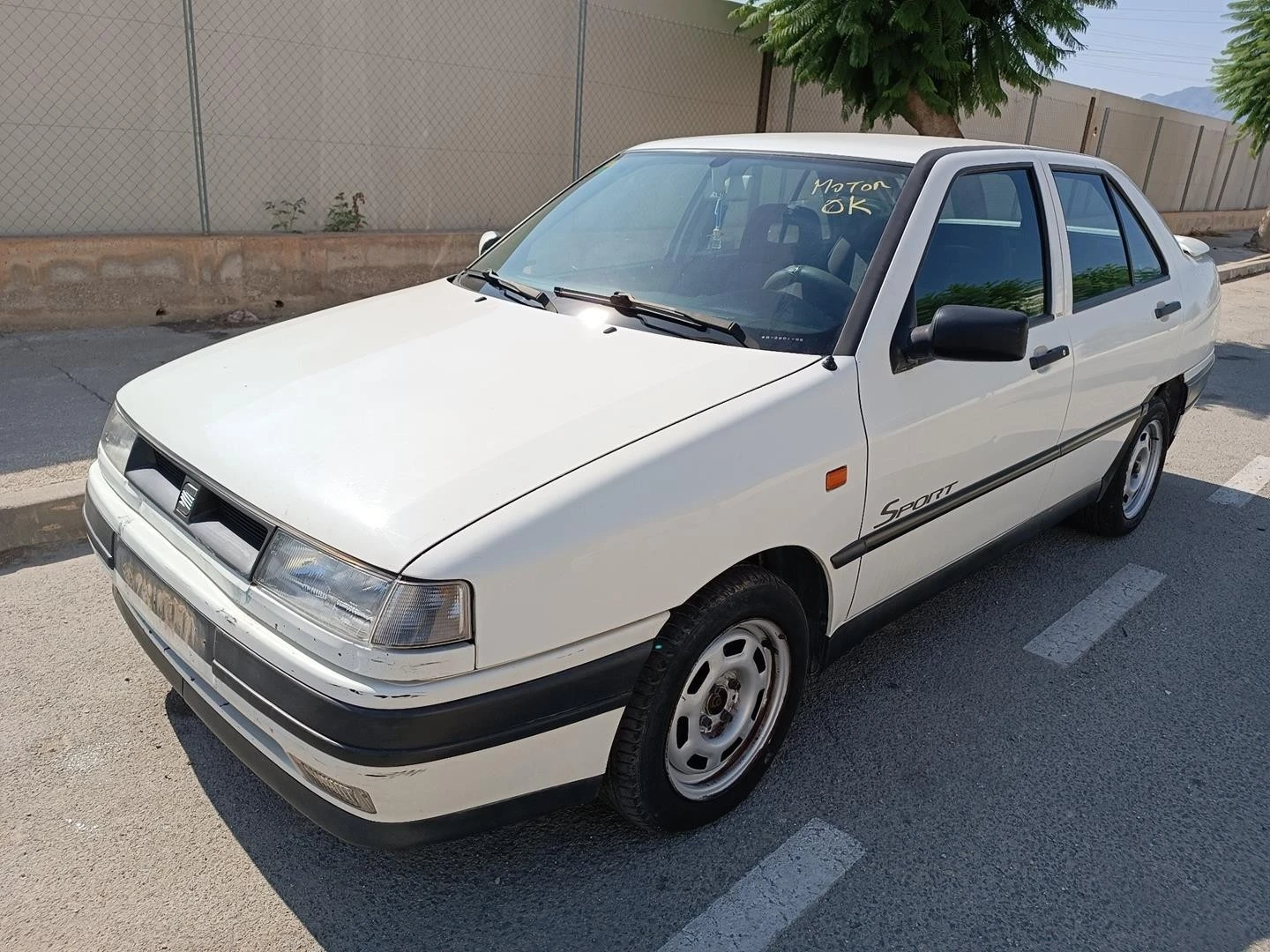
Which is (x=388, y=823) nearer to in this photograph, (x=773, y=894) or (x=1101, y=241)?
(x=773, y=894)

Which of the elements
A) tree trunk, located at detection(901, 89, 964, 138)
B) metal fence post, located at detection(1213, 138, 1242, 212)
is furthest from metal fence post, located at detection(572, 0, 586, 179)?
metal fence post, located at detection(1213, 138, 1242, 212)

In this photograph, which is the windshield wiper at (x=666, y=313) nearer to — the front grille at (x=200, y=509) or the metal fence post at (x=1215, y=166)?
the front grille at (x=200, y=509)

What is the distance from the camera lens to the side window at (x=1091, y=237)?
3857 mm

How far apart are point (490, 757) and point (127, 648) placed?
1.97 meters

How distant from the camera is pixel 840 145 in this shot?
348 centimetres

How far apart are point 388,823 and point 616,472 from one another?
34.9 inches

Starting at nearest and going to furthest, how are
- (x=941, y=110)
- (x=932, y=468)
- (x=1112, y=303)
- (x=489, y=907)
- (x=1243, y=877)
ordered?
(x=489, y=907) → (x=1243, y=877) → (x=932, y=468) → (x=1112, y=303) → (x=941, y=110)

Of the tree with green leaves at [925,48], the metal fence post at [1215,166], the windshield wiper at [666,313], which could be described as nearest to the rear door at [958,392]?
the windshield wiper at [666,313]

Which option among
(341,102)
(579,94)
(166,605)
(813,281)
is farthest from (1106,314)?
(579,94)

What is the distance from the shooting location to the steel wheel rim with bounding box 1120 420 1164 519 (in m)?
4.74

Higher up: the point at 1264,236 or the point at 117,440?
the point at 117,440

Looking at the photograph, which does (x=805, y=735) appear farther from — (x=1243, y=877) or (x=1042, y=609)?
(x=1042, y=609)

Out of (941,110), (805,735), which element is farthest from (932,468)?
(941,110)

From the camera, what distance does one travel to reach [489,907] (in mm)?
2424
